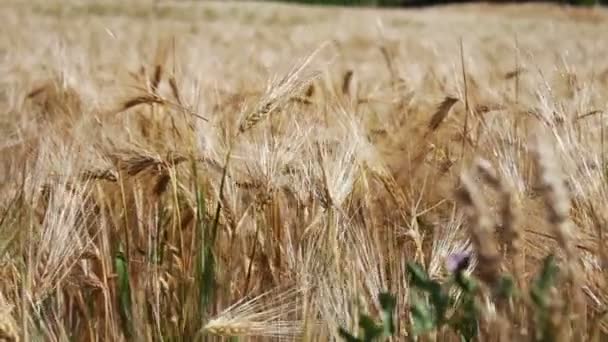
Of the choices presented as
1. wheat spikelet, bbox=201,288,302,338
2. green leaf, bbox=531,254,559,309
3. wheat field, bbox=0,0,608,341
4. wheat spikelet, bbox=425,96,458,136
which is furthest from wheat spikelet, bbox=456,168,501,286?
wheat spikelet, bbox=425,96,458,136

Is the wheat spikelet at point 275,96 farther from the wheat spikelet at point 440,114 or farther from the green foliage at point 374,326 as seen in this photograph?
the green foliage at point 374,326

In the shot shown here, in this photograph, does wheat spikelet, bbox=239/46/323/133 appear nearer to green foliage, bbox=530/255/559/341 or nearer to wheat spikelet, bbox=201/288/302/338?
wheat spikelet, bbox=201/288/302/338

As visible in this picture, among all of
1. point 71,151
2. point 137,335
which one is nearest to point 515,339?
point 137,335

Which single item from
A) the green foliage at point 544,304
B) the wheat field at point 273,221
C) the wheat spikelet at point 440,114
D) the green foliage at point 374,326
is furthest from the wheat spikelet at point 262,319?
the wheat spikelet at point 440,114

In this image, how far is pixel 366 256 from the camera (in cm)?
92

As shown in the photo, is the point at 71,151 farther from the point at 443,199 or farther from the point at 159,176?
the point at 443,199

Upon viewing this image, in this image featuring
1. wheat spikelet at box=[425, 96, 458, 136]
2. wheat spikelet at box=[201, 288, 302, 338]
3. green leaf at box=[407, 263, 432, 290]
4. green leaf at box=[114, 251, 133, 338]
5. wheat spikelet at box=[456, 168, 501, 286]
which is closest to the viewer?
wheat spikelet at box=[456, 168, 501, 286]

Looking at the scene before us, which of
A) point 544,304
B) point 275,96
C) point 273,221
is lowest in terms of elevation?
point 544,304

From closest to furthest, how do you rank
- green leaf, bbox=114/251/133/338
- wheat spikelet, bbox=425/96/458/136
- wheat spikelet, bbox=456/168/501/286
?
wheat spikelet, bbox=456/168/501/286
green leaf, bbox=114/251/133/338
wheat spikelet, bbox=425/96/458/136

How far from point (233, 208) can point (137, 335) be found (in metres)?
0.18

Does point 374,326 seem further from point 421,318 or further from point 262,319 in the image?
point 262,319

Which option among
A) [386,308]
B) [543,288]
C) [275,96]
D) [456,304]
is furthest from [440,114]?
[543,288]

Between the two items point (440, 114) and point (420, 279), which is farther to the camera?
point (440, 114)

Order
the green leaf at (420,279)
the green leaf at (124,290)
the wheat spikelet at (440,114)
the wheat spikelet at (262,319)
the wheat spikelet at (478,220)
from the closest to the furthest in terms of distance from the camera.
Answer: the wheat spikelet at (478,220) → the green leaf at (420,279) → the wheat spikelet at (262,319) → the green leaf at (124,290) → the wheat spikelet at (440,114)
